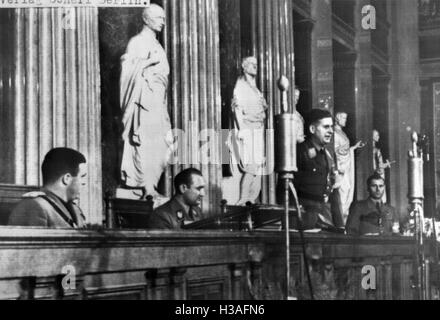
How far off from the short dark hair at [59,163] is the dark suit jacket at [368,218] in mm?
2404

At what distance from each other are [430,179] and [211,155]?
1.79 m

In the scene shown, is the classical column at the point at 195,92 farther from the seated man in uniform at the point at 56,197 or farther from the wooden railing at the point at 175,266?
the seated man in uniform at the point at 56,197

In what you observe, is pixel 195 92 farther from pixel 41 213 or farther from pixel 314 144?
pixel 41 213

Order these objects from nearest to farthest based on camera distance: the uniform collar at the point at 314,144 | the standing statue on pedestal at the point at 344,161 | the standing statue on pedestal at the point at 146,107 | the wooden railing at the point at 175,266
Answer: the wooden railing at the point at 175,266, the standing statue on pedestal at the point at 146,107, the uniform collar at the point at 314,144, the standing statue on pedestal at the point at 344,161

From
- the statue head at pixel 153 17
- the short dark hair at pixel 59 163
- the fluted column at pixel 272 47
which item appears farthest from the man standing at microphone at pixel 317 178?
the short dark hair at pixel 59 163

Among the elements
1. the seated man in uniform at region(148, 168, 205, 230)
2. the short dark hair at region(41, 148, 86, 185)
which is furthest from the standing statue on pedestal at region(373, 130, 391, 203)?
the short dark hair at region(41, 148, 86, 185)

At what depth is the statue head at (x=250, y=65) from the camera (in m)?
6.61

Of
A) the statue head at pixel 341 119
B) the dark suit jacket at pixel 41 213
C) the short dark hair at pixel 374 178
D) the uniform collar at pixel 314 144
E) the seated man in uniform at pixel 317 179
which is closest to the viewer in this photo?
the dark suit jacket at pixel 41 213

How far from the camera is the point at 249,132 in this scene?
6125mm

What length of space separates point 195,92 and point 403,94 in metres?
2.04

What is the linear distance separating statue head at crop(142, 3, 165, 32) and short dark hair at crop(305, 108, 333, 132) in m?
1.65

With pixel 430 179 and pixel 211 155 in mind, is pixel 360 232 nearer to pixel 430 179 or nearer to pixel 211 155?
pixel 430 179

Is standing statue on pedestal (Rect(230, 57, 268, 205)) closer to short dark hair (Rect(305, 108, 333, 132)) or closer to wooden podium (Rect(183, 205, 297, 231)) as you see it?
short dark hair (Rect(305, 108, 333, 132))

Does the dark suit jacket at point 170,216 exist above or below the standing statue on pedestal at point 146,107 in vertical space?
below
